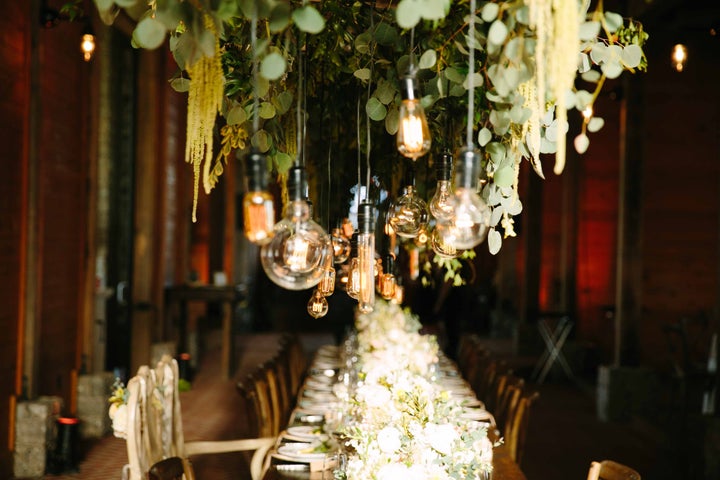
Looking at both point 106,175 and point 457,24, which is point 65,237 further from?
point 457,24

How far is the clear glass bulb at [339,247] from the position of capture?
3.46m

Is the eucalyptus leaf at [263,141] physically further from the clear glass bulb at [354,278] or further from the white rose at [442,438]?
the white rose at [442,438]

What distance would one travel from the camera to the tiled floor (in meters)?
6.04

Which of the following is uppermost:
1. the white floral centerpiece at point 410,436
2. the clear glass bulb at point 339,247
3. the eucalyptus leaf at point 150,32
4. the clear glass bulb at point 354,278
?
the eucalyptus leaf at point 150,32

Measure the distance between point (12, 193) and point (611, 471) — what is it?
4351mm

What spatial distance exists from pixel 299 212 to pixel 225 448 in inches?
112

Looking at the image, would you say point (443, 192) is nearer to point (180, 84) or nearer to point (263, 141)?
point (263, 141)

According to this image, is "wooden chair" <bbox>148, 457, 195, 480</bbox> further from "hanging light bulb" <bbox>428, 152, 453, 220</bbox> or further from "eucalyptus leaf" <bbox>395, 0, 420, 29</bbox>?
"eucalyptus leaf" <bbox>395, 0, 420, 29</bbox>

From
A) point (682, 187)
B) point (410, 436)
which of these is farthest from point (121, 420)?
point (682, 187)

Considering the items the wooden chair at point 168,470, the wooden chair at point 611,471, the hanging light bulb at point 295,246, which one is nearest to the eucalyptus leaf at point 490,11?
the hanging light bulb at point 295,246

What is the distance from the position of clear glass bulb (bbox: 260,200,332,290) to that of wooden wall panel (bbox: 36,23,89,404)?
15.2 ft

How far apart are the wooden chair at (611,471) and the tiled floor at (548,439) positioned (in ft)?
9.57

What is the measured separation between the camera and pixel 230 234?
11.8 metres

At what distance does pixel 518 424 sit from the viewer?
466 centimetres
